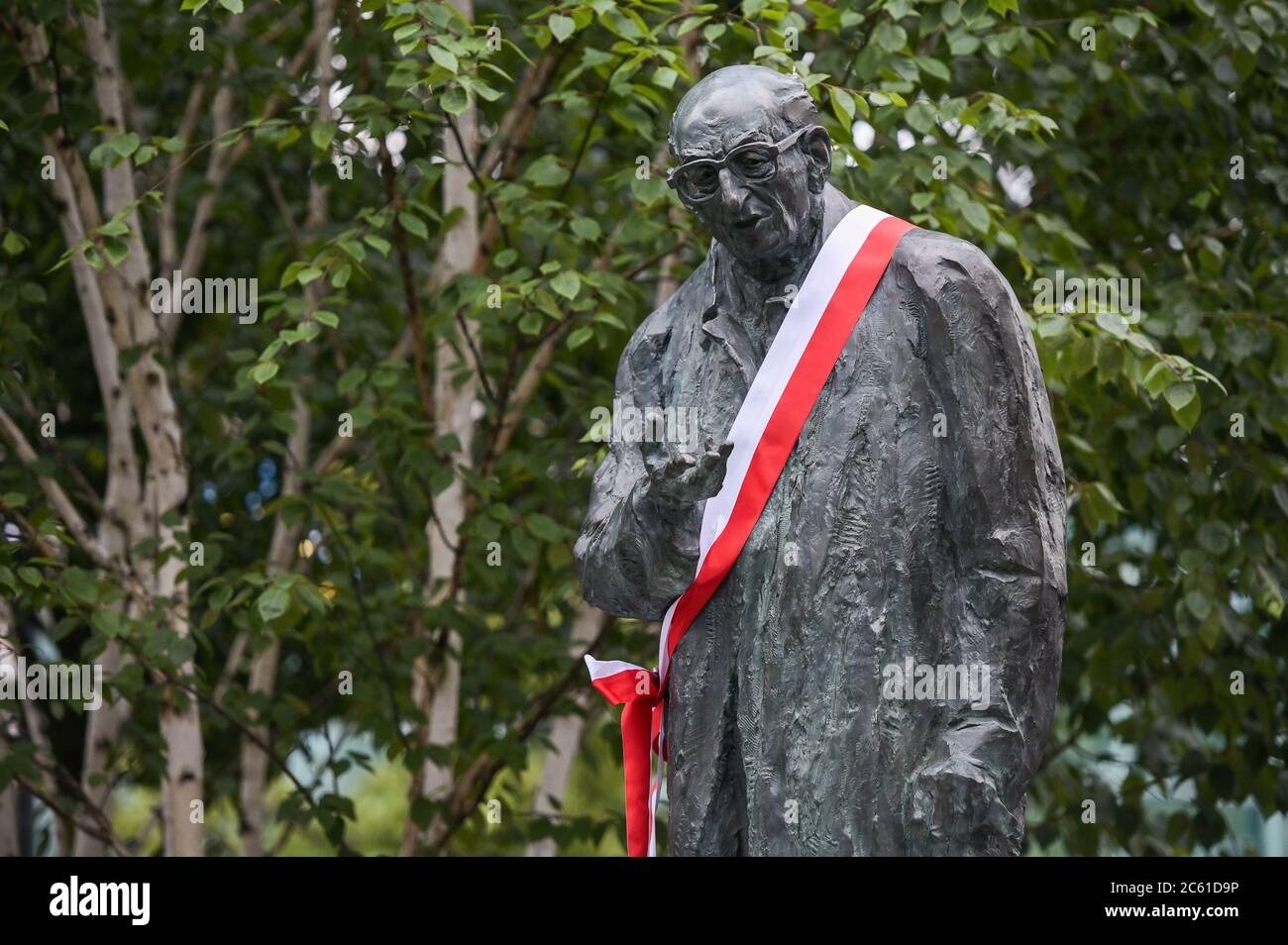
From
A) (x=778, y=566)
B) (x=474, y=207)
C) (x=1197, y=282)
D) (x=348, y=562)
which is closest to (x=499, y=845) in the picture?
(x=348, y=562)

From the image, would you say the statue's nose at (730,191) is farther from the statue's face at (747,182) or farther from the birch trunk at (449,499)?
the birch trunk at (449,499)

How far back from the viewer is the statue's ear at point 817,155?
420 centimetres

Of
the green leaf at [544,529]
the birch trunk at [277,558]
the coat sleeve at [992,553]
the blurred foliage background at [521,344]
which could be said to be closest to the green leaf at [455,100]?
the blurred foliage background at [521,344]

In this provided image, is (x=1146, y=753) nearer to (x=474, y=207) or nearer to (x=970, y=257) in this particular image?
(x=474, y=207)

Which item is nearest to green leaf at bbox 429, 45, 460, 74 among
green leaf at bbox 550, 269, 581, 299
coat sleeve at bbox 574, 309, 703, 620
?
green leaf at bbox 550, 269, 581, 299

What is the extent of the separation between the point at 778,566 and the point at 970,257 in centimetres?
77

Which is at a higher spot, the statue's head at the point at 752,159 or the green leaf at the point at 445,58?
the green leaf at the point at 445,58

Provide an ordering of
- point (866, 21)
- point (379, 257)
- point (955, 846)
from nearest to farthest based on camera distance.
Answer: point (955, 846)
point (866, 21)
point (379, 257)

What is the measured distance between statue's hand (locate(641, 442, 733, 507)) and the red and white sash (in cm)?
26

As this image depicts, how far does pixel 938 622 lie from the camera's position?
13.4ft

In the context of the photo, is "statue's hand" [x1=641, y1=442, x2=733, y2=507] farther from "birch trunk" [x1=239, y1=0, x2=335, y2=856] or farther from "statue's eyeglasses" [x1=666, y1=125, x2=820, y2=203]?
"birch trunk" [x1=239, y1=0, x2=335, y2=856]

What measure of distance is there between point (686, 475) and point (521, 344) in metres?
4.66

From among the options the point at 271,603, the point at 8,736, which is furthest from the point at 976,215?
the point at 8,736

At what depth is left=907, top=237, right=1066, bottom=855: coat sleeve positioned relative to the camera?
3.99 meters
